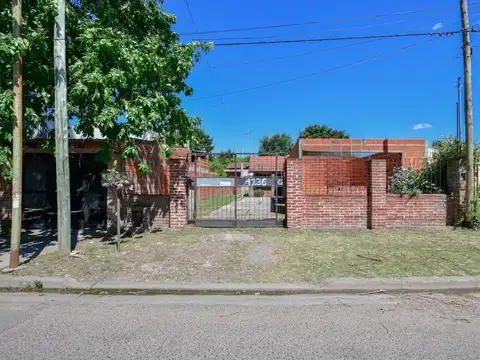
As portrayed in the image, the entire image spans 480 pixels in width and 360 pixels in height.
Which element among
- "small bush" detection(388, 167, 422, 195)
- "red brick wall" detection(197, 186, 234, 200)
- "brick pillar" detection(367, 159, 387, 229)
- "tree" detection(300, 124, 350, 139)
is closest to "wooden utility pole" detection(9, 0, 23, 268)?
"red brick wall" detection(197, 186, 234, 200)

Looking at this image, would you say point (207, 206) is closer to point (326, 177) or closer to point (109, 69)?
point (326, 177)

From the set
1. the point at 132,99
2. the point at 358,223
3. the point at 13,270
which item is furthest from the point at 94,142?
the point at 358,223

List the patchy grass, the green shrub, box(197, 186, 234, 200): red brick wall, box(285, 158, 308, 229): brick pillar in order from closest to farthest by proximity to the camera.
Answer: the patchy grass < the green shrub < box(285, 158, 308, 229): brick pillar < box(197, 186, 234, 200): red brick wall

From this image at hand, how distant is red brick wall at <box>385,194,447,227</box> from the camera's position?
1069 centimetres

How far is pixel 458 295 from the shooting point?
229 inches

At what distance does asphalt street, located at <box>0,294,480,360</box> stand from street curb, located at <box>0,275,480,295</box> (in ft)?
1.09

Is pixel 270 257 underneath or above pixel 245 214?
underneath

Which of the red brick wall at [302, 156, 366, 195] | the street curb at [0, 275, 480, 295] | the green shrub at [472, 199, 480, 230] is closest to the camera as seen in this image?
the street curb at [0, 275, 480, 295]

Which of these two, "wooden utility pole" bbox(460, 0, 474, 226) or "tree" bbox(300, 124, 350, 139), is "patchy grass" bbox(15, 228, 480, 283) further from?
"tree" bbox(300, 124, 350, 139)

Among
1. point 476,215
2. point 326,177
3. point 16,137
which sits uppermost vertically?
point 16,137

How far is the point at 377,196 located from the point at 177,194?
5492mm

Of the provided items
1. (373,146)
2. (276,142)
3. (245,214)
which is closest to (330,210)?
(245,214)

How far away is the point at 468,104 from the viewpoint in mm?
10727

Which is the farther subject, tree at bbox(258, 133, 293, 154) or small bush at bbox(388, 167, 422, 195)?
tree at bbox(258, 133, 293, 154)
